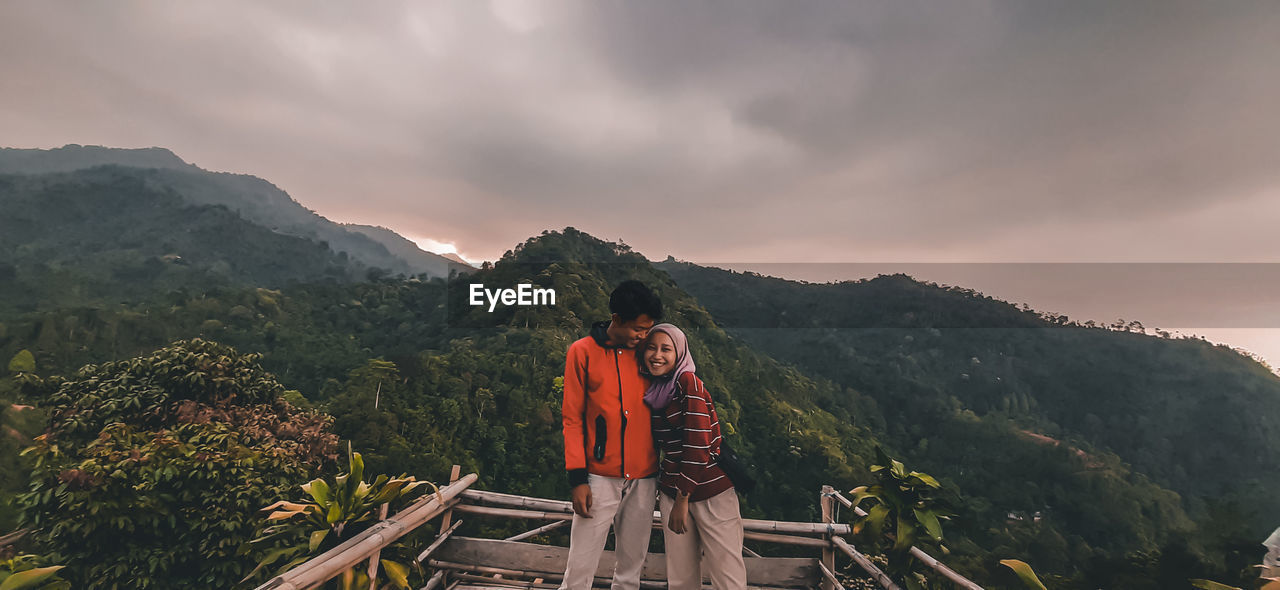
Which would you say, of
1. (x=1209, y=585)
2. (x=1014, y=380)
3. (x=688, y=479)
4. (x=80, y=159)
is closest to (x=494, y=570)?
(x=688, y=479)

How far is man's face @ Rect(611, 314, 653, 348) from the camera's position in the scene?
226 centimetres

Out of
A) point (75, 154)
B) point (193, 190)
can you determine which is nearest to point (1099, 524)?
point (193, 190)

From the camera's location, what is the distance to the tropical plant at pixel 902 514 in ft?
7.77

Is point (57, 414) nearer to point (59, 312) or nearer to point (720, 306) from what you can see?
point (59, 312)

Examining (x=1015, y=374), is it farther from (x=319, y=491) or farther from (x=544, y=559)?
(x=319, y=491)

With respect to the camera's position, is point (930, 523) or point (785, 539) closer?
point (930, 523)

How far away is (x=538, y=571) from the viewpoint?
306cm

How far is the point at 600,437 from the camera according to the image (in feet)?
7.47

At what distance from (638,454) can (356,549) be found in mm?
1337

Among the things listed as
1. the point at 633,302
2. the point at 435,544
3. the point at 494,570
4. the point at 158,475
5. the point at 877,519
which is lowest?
the point at 158,475

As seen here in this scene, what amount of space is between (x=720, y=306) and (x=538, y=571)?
56.5 m

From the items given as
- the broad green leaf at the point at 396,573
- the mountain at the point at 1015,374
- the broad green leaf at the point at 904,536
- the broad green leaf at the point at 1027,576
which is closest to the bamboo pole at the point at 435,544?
the broad green leaf at the point at 396,573

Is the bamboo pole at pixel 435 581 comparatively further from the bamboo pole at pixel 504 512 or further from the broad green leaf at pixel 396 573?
the broad green leaf at pixel 396 573

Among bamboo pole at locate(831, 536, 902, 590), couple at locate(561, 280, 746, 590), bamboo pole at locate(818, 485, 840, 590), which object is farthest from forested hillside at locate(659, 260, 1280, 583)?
couple at locate(561, 280, 746, 590)
